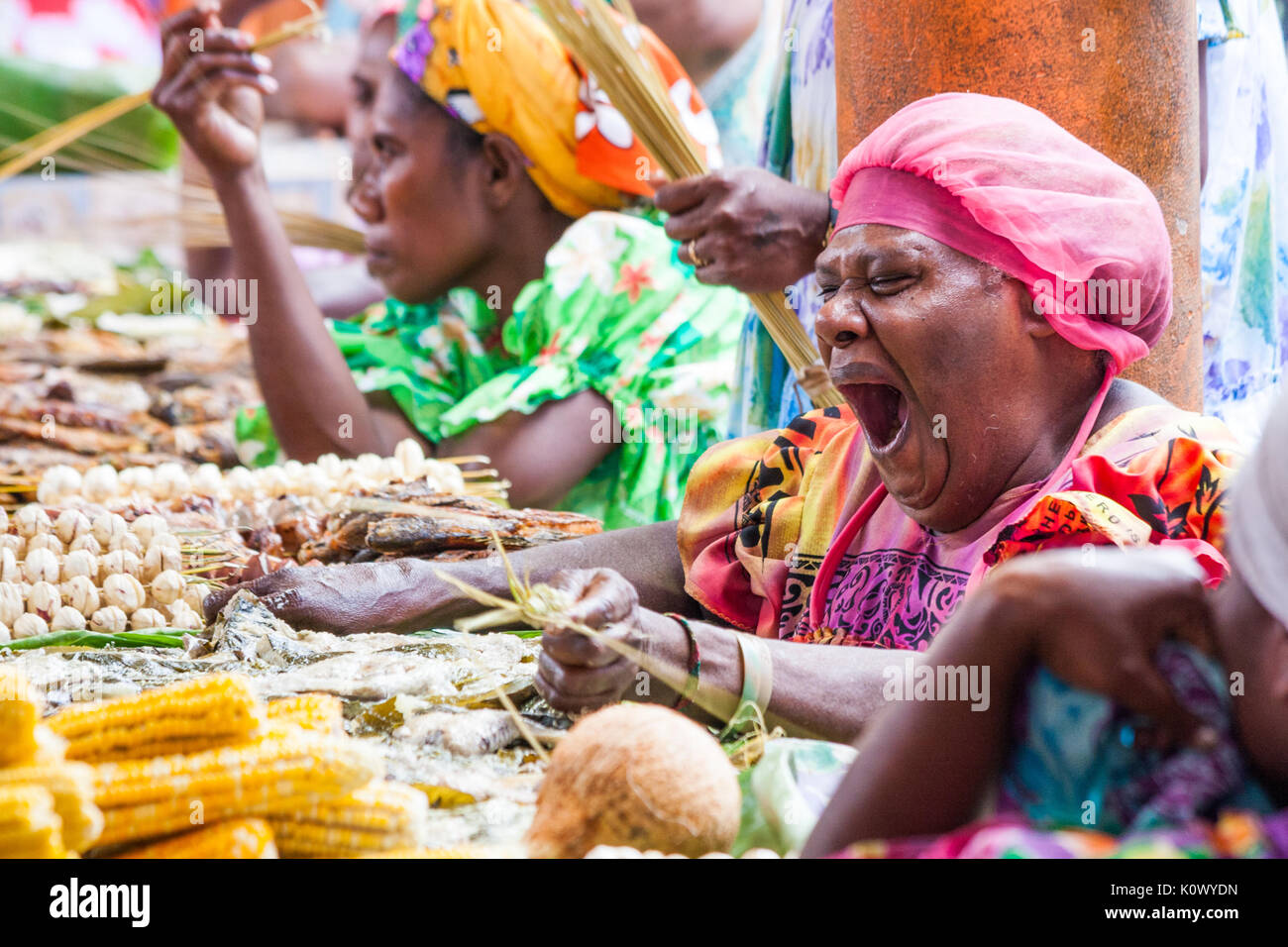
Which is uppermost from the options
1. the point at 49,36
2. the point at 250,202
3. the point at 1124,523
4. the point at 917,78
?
the point at 49,36

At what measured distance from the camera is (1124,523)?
1659 millimetres

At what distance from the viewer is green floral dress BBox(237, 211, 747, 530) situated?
418 centimetres

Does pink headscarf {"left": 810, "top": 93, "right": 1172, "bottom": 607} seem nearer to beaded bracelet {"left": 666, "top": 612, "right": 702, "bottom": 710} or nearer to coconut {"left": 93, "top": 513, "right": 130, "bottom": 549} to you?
beaded bracelet {"left": 666, "top": 612, "right": 702, "bottom": 710}

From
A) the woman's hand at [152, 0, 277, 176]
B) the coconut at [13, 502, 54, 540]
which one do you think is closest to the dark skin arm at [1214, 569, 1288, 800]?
the coconut at [13, 502, 54, 540]

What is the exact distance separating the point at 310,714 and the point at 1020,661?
35.7 inches

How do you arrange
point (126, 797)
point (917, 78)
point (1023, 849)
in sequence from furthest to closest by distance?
point (917, 78)
point (126, 797)
point (1023, 849)

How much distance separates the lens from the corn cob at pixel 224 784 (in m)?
1.30

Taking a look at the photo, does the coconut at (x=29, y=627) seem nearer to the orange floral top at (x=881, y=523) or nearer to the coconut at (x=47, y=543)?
the coconut at (x=47, y=543)

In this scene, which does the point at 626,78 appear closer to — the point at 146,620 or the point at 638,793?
the point at 146,620

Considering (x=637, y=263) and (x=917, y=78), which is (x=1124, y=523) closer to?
(x=917, y=78)

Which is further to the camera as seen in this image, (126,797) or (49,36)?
(49,36)

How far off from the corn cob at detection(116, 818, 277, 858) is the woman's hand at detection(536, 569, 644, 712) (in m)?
0.51
